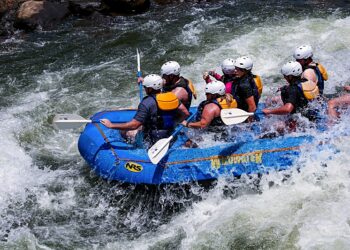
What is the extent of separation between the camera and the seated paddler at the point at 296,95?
6254 millimetres

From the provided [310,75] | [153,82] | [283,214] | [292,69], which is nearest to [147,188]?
[153,82]

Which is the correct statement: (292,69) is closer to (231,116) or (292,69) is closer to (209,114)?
(231,116)

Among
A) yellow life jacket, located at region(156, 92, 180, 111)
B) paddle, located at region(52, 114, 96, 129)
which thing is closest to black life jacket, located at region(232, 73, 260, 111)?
yellow life jacket, located at region(156, 92, 180, 111)

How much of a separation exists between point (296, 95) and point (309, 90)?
0.19m

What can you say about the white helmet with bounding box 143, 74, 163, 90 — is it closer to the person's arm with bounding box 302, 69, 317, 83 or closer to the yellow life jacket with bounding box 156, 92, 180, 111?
the yellow life jacket with bounding box 156, 92, 180, 111

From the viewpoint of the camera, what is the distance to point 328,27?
12.4 m

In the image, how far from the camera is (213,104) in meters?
6.22

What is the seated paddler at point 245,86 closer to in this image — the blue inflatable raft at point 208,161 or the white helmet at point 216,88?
the white helmet at point 216,88

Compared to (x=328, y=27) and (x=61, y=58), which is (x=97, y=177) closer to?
(x=61, y=58)

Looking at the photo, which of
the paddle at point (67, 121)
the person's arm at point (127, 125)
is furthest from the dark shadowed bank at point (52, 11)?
the person's arm at point (127, 125)

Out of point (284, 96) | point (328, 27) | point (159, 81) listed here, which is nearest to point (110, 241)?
point (159, 81)

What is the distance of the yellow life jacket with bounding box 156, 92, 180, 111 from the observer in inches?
245

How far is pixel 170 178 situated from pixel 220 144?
30.5 inches

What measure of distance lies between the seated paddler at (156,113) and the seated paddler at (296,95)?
120 centimetres
